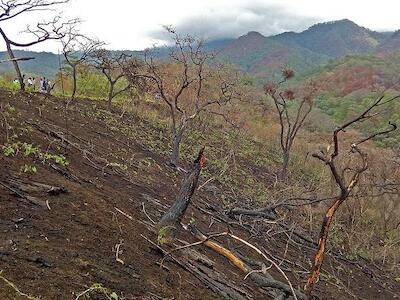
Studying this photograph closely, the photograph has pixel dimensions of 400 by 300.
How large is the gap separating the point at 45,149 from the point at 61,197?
2334 mm

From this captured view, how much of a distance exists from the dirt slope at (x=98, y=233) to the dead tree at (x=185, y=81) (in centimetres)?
305

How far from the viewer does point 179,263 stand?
5.74 meters

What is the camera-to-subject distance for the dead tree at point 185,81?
47.6ft

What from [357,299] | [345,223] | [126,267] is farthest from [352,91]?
[126,267]

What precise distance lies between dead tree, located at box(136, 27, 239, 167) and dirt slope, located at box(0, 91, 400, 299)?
3.05 m

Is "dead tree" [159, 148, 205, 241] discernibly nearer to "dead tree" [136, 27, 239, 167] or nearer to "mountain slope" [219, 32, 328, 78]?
"dead tree" [136, 27, 239, 167]

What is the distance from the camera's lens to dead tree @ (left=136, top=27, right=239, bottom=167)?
14500mm

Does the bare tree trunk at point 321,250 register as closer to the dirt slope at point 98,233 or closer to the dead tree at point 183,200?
the dirt slope at point 98,233

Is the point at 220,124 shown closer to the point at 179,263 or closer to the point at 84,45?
the point at 84,45

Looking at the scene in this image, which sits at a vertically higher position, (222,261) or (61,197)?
(61,197)

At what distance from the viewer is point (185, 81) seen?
14539 millimetres

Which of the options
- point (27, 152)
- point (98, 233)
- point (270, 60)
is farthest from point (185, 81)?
point (270, 60)

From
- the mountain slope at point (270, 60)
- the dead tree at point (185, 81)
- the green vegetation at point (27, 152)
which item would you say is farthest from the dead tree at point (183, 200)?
the mountain slope at point (270, 60)

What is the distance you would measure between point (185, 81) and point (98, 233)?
9783mm
